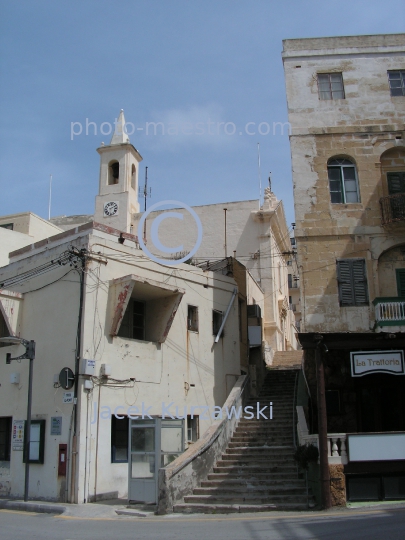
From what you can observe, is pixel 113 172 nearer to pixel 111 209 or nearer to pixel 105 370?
pixel 111 209

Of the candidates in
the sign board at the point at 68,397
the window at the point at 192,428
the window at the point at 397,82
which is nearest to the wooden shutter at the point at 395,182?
→ the window at the point at 397,82

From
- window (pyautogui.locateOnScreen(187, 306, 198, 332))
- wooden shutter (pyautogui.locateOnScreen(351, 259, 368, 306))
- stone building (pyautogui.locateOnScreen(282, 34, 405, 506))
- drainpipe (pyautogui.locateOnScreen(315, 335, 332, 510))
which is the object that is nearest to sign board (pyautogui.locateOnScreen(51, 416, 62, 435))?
window (pyautogui.locateOnScreen(187, 306, 198, 332))

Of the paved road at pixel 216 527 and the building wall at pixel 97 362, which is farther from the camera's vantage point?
the building wall at pixel 97 362

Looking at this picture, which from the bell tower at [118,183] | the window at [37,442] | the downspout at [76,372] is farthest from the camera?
the bell tower at [118,183]

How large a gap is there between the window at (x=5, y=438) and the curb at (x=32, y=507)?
2.11m

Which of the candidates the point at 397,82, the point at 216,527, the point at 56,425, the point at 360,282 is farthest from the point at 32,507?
the point at 397,82

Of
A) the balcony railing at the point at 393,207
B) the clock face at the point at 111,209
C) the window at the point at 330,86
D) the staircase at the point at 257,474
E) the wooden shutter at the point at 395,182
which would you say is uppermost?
the clock face at the point at 111,209

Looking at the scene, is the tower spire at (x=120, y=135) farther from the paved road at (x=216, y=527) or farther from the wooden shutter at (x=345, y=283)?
the paved road at (x=216, y=527)

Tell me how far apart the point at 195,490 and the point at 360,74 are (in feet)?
49.1

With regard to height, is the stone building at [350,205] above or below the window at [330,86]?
below

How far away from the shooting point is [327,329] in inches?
701

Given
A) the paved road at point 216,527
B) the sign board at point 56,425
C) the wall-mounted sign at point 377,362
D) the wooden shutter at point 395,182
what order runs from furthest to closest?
the wooden shutter at point 395,182, the sign board at point 56,425, the wall-mounted sign at point 377,362, the paved road at point 216,527

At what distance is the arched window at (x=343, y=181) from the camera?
62.1 feet

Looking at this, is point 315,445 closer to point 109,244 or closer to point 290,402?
point 290,402
